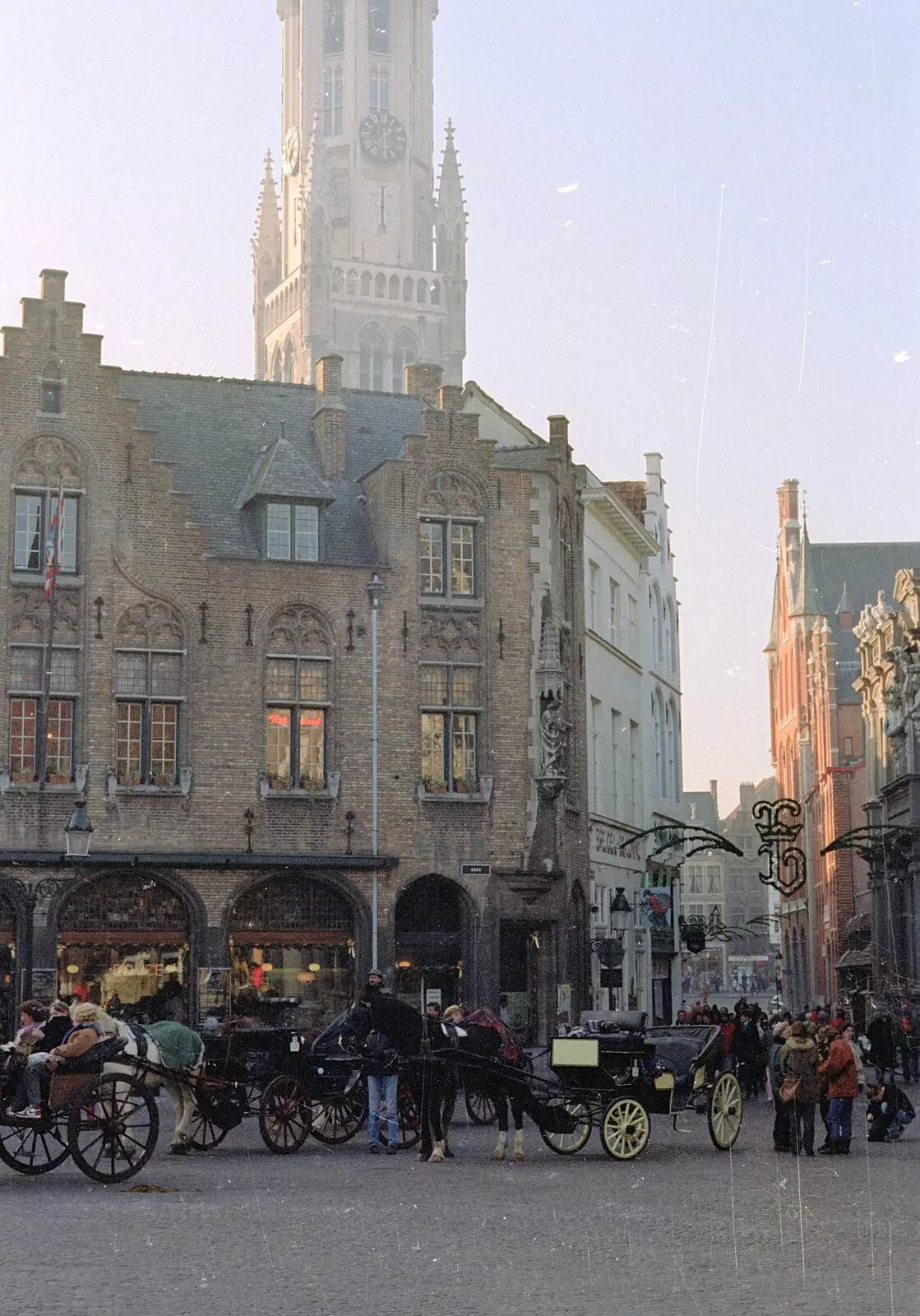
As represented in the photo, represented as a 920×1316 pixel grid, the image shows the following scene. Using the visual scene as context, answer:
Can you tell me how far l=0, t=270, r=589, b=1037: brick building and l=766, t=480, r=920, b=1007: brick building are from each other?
33.8 m

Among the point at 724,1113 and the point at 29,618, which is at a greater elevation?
the point at 29,618

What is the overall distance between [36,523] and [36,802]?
5.41 m

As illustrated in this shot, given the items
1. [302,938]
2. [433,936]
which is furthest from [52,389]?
[433,936]

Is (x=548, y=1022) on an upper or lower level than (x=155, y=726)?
lower

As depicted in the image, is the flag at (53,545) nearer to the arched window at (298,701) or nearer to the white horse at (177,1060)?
the arched window at (298,701)

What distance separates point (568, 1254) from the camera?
12938 millimetres

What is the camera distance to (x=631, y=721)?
165 ft

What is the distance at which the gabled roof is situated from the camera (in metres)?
39.3

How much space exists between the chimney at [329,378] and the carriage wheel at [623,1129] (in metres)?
24.4

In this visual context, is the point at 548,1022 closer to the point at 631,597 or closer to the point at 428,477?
the point at 428,477

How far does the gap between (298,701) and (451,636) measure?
137 inches

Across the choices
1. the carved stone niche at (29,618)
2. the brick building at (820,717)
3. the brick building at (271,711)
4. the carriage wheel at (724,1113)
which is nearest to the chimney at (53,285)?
the brick building at (271,711)

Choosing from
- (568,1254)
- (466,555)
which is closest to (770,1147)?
(568,1254)

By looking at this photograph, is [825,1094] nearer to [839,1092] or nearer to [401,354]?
[839,1092]
